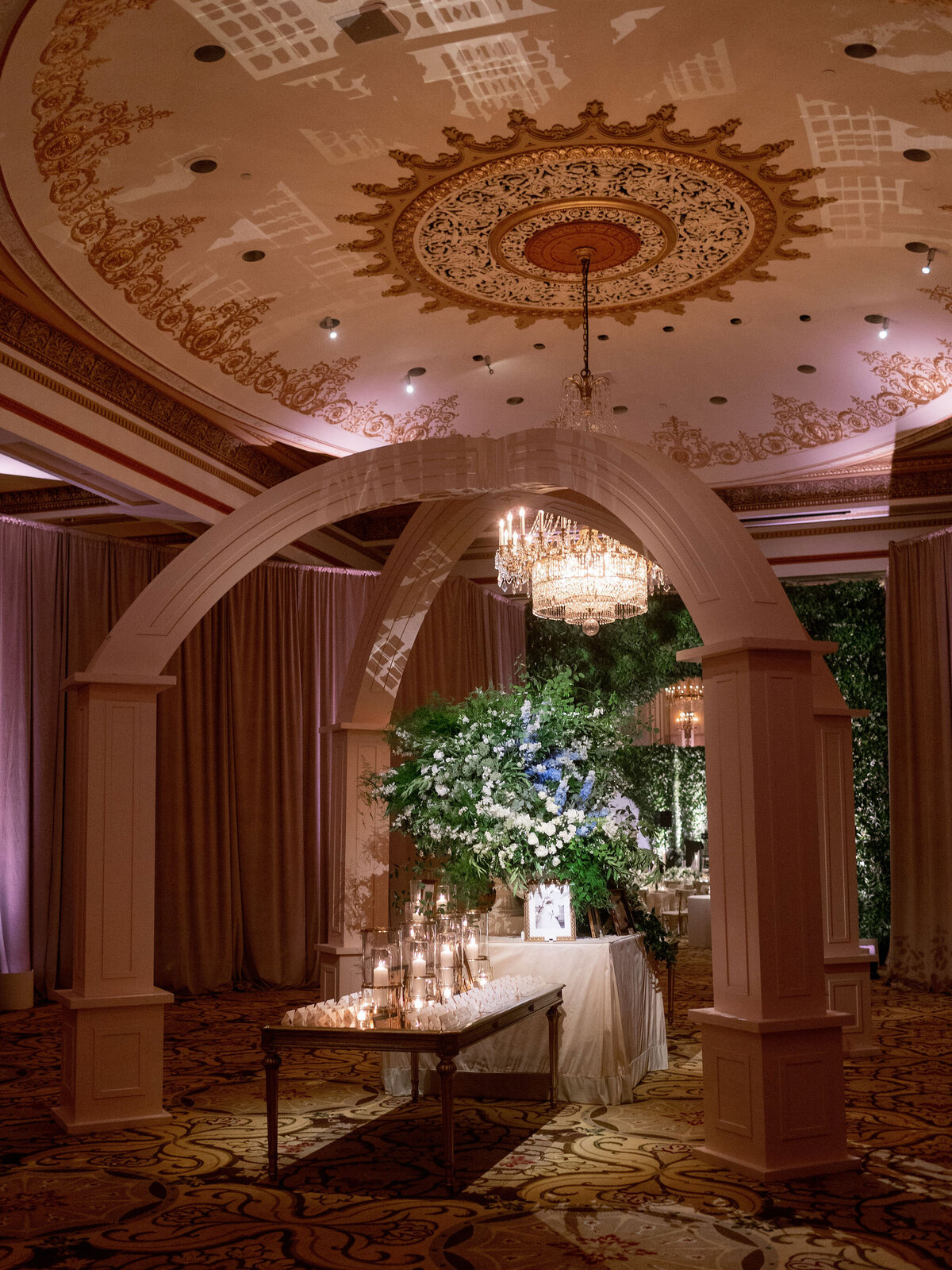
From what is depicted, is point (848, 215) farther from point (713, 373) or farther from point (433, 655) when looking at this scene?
point (433, 655)

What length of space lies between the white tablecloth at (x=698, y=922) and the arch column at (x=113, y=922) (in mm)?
8390

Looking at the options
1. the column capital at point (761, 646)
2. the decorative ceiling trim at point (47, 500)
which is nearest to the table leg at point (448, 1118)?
the column capital at point (761, 646)

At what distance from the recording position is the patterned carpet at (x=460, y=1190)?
4035 mm

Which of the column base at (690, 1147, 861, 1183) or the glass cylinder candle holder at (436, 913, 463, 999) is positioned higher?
the glass cylinder candle holder at (436, 913, 463, 999)

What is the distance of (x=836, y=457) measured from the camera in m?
10.2

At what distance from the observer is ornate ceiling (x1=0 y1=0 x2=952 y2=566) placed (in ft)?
16.2

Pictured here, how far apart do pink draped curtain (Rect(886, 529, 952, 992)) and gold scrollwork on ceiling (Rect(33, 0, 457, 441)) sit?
4623mm

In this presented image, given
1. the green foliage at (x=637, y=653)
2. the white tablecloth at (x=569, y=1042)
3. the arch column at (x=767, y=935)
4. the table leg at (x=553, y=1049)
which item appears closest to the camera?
the arch column at (x=767, y=935)

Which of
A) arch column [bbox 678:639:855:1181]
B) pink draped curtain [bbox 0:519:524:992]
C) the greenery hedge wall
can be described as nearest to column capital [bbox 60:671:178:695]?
arch column [bbox 678:639:855:1181]

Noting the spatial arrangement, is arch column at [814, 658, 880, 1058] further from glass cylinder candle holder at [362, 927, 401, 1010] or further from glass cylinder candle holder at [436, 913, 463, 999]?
glass cylinder candle holder at [362, 927, 401, 1010]

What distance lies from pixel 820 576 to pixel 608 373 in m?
4.35

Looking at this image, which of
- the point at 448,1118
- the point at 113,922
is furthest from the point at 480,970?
the point at 113,922

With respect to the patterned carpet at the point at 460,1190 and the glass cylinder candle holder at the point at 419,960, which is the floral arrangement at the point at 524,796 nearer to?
the glass cylinder candle holder at the point at 419,960

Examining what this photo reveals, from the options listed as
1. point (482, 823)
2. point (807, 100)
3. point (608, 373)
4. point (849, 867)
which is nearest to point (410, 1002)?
point (482, 823)
